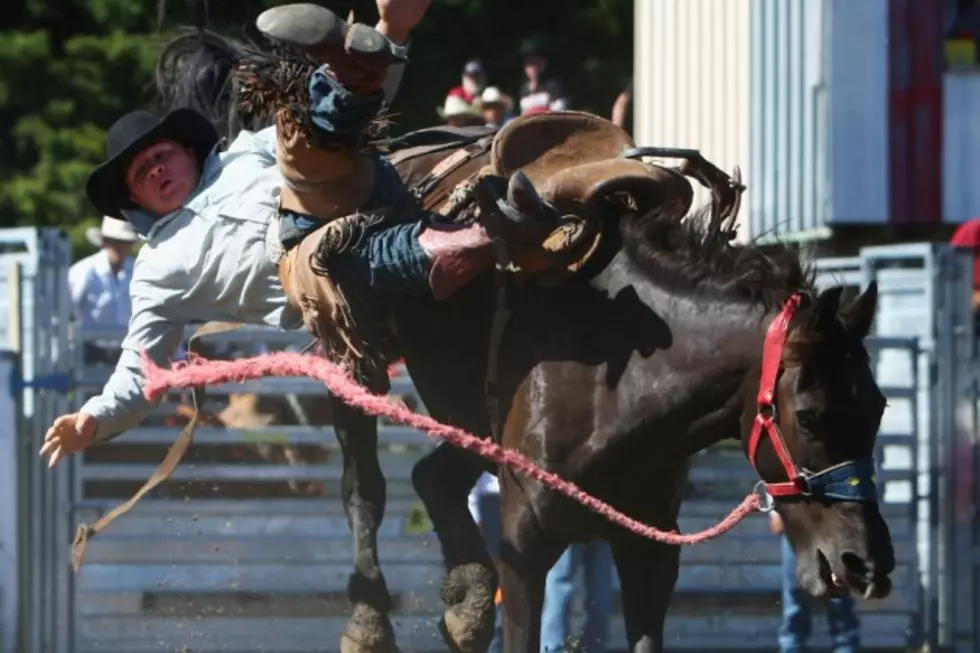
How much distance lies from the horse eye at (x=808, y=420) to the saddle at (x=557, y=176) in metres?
0.75

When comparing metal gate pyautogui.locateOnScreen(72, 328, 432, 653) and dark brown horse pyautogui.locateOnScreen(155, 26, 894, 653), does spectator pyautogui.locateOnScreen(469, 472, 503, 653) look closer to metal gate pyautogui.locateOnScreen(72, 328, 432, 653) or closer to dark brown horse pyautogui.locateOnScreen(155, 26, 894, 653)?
metal gate pyautogui.locateOnScreen(72, 328, 432, 653)

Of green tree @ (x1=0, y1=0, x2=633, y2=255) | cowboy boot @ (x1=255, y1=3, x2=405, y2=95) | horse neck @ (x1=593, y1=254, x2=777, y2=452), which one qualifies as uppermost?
green tree @ (x1=0, y1=0, x2=633, y2=255)

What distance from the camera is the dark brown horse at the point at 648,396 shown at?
4.99 metres

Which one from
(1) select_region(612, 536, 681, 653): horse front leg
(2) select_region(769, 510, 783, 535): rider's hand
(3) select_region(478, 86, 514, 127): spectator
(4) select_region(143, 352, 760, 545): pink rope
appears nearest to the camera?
(4) select_region(143, 352, 760, 545): pink rope

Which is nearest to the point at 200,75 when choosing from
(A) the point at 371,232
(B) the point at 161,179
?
(B) the point at 161,179

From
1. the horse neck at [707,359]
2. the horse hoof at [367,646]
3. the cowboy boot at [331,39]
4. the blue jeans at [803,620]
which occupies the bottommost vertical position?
the blue jeans at [803,620]

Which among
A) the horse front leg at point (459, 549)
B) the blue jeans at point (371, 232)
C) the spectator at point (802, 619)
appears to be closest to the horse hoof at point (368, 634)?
the horse front leg at point (459, 549)

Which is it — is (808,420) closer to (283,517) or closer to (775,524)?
(775,524)

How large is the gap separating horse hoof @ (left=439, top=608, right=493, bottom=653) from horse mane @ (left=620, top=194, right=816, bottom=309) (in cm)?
110

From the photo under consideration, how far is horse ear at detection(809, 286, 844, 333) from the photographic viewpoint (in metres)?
4.86

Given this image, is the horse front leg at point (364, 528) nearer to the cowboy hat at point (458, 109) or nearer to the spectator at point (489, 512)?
the spectator at point (489, 512)

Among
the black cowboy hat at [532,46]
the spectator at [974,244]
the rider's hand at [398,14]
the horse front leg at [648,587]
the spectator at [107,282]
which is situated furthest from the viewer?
the black cowboy hat at [532,46]

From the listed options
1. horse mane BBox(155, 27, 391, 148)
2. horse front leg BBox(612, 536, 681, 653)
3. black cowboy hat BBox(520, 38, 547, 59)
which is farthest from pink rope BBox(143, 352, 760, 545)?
black cowboy hat BBox(520, 38, 547, 59)

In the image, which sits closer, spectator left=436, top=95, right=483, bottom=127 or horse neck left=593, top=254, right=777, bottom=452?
horse neck left=593, top=254, right=777, bottom=452
